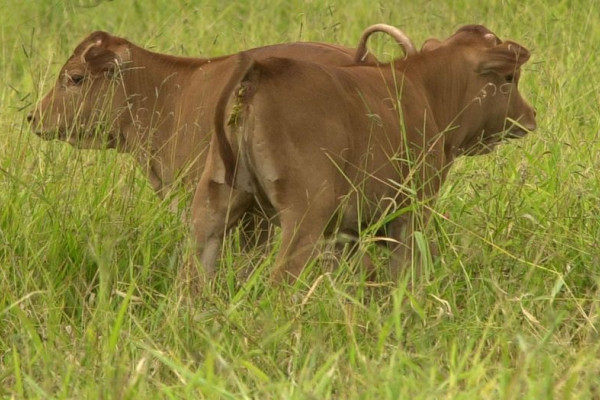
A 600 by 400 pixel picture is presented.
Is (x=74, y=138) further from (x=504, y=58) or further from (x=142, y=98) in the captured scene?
(x=504, y=58)

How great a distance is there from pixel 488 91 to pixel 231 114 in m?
1.48

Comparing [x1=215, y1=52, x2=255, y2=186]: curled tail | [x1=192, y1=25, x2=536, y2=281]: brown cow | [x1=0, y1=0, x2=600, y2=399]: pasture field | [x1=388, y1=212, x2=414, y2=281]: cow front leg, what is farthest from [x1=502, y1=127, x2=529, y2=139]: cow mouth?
[x1=215, y1=52, x2=255, y2=186]: curled tail

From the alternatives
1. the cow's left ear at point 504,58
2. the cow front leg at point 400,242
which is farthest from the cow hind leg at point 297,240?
the cow's left ear at point 504,58

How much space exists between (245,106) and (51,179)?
1.06 metres

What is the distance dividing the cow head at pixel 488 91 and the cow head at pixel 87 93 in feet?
4.16

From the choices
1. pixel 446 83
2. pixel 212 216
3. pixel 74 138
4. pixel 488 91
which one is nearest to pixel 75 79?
pixel 74 138

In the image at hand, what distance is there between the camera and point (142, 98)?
6.11 m

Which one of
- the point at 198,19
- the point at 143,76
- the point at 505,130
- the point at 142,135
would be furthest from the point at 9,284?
the point at 198,19

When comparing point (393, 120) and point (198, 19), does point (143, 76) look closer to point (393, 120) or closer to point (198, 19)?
point (393, 120)

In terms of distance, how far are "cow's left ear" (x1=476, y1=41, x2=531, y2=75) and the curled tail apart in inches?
53.0

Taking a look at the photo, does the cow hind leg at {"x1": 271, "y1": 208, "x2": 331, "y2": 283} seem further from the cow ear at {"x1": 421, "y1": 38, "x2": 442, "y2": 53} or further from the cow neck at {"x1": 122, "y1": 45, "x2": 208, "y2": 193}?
the cow ear at {"x1": 421, "y1": 38, "x2": 442, "y2": 53}

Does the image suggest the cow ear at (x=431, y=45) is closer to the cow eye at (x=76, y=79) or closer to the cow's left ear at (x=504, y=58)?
the cow's left ear at (x=504, y=58)

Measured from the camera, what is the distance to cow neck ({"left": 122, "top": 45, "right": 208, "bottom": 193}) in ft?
19.6

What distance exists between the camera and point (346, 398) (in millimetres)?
3838
